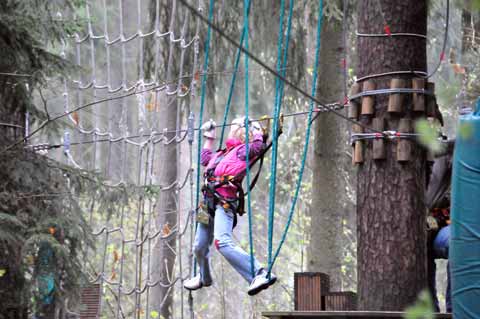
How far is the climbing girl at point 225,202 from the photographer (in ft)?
18.7

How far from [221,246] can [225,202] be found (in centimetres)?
27

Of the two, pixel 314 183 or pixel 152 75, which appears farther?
pixel 152 75

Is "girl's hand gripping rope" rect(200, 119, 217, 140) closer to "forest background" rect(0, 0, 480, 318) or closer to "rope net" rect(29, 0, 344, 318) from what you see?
"rope net" rect(29, 0, 344, 318)

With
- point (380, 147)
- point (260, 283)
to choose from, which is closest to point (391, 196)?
point (380, 147)

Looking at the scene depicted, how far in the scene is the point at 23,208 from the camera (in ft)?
24.3

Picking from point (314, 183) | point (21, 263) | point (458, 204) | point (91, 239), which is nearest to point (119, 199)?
point (91, 239)

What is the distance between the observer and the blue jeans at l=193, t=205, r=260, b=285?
5680 mm

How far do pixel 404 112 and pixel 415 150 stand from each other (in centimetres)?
22

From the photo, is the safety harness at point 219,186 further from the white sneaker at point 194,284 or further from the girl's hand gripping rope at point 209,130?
the white sneaker at point 194,284

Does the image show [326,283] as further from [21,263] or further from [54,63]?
[54,63]

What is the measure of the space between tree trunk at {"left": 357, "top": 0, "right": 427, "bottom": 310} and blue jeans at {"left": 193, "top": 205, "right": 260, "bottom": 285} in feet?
2.52

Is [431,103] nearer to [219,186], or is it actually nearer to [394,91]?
[394,91]

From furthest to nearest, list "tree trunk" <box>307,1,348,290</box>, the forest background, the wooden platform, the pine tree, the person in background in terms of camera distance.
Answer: "tree trunk" <box>307,1,348,290</box>, the forest background, the pine tree, the person in background, the wooden platform

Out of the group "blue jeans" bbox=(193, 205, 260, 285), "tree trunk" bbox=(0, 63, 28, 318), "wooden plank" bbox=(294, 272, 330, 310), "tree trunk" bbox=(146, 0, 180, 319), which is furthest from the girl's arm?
"tree trunk" bbox=(146, 0, 180, 319)
